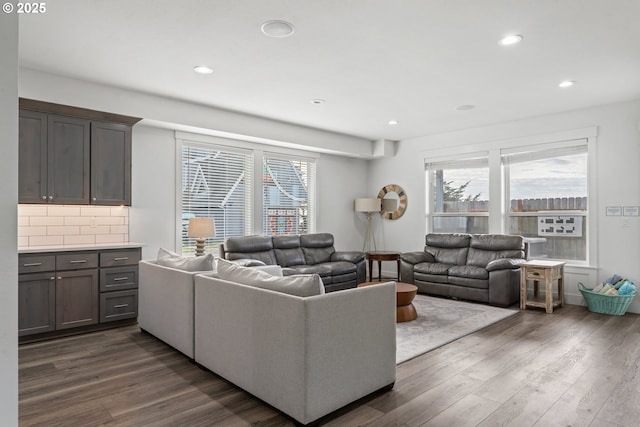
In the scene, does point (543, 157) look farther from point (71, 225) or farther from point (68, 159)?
point (71, 225)

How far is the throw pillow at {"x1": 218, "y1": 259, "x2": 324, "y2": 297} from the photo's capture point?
2.39m

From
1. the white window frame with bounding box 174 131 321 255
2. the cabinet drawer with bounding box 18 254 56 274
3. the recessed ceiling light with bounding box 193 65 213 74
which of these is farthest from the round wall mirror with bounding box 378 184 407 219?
the cabinet drawer with bounding box 18 254 56 274

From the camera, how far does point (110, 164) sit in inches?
178

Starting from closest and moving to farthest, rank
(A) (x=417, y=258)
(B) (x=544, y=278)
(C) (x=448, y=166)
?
(B) (x=544, y=278) → (A) (x=417, y=258) → (C) (x=448, y=166)

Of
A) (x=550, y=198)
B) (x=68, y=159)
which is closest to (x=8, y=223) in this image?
(x=68, y=159)

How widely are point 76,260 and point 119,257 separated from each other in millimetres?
427

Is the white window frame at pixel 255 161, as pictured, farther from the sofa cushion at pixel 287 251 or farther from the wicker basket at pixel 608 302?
the wicker basket at pixel 608 302

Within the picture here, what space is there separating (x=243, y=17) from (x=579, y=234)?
5424mm

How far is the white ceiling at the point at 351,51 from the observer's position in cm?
280

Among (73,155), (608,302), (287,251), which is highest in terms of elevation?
(73,155)

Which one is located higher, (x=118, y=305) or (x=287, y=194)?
(x=287, y=194)

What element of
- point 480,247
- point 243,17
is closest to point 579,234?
point 480,247

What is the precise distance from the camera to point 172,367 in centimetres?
319

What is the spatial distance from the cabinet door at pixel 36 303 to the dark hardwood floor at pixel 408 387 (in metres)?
0.19
